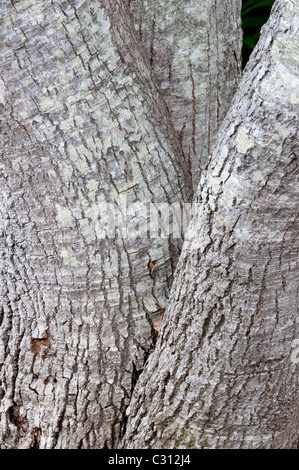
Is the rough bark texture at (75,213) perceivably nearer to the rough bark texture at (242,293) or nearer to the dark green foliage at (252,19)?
the rough bark texture at (242,293)

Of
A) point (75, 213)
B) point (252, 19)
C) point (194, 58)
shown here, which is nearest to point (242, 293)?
point (75, 213)

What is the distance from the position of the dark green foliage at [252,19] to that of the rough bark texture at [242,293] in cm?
239

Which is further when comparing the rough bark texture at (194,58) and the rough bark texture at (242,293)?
the rough bark texture at (194,58)

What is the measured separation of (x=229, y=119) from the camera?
1416mm

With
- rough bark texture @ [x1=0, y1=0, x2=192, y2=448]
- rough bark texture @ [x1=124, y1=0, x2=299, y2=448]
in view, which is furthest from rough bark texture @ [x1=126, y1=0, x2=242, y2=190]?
rough bark texture @ [x1=124, y1=0, x2=299, y2=448]

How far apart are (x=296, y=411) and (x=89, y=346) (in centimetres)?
80

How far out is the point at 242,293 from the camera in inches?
57.1

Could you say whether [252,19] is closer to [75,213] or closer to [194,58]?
[194,58]

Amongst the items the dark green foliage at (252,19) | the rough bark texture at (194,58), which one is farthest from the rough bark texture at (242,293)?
the dark green foliage at (252,19)

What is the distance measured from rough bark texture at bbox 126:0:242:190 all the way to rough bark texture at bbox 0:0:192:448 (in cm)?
16

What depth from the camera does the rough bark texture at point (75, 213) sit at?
1464 millimetres

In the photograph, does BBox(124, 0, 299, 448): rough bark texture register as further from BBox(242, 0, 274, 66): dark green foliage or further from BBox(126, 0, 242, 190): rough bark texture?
BBox(242, 0, 274, 66): dark green foliage

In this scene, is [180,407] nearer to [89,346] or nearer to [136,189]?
[89,346]
